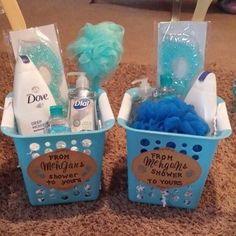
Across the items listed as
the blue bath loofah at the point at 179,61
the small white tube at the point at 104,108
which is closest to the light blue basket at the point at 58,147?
the small white tube at the point at 104,108

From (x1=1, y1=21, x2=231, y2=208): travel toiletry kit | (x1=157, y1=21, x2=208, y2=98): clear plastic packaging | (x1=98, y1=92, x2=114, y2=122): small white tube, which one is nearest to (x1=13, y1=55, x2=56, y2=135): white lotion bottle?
(x1=1, y1=21, x2=231, y2=208): travel toiletry kit

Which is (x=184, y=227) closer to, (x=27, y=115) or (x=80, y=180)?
(x=80, y=180)

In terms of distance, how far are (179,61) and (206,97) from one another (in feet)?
0.38

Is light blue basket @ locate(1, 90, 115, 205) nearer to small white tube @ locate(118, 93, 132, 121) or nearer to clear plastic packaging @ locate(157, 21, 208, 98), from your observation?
small white tube @ locate(118, 93, 132, 121)

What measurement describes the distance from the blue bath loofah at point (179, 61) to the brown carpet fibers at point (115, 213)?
0.22 metres

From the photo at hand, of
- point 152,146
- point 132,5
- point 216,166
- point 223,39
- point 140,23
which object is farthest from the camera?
point 132,5

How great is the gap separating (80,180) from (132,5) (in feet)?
4.32

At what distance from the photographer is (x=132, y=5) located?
1.92m

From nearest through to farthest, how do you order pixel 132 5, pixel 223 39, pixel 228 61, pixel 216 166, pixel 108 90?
pixel 216 166
pixel 108 90
pixel 228 61
pixel 223 39
pixel 132 5

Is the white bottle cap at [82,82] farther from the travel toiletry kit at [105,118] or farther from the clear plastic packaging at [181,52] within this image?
the clear plastic packaging at [181,52]

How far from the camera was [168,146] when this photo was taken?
0.73 m

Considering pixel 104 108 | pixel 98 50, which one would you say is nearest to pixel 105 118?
pixel 104 108

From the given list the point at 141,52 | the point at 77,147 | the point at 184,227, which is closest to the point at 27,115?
the point at 77,147

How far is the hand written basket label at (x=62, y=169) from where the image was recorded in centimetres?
75
